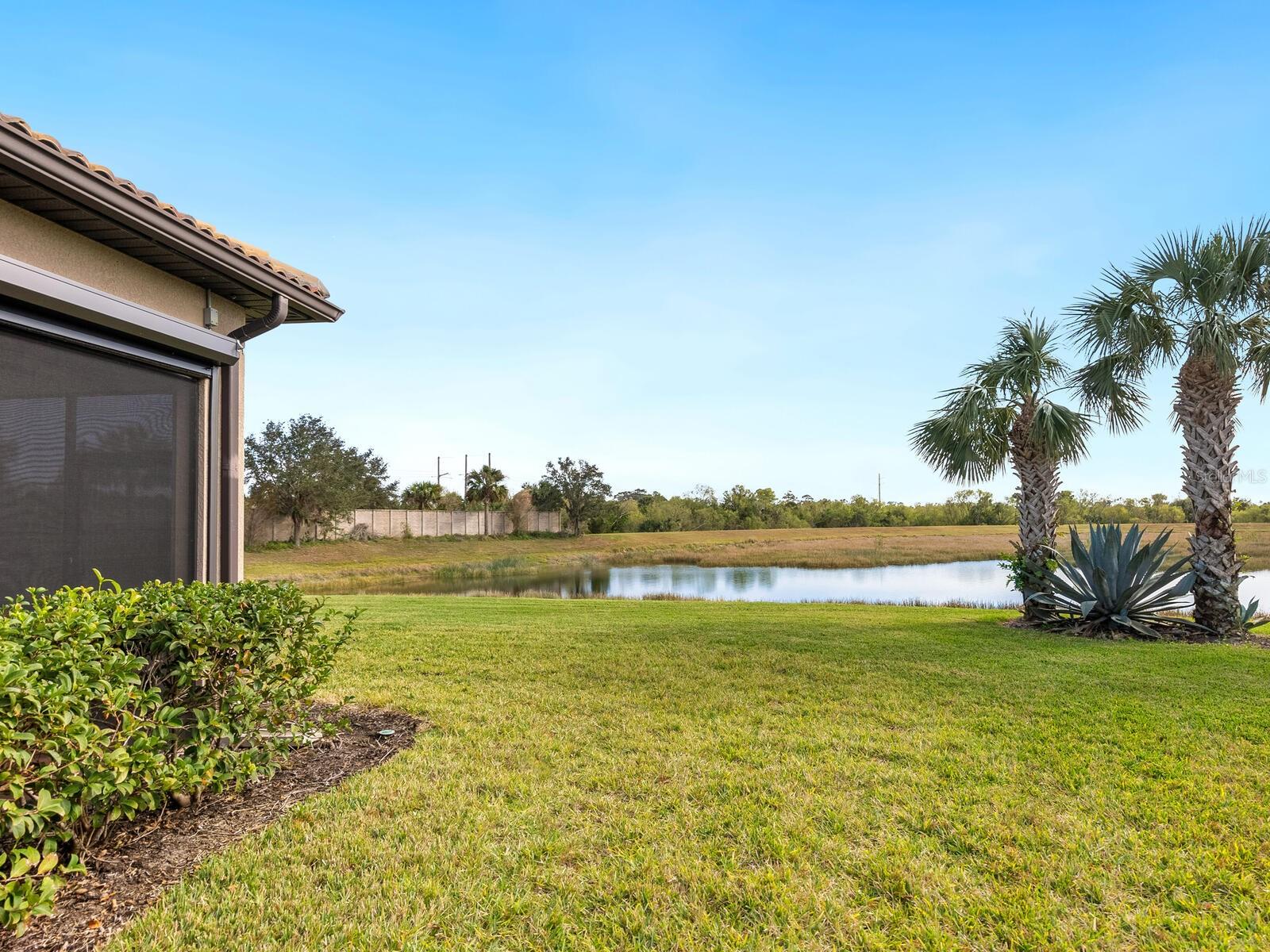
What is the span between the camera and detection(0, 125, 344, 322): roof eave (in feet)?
8.41

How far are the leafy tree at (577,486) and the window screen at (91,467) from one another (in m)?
43.5

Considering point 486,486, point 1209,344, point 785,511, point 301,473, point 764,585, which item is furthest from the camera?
point 785,511

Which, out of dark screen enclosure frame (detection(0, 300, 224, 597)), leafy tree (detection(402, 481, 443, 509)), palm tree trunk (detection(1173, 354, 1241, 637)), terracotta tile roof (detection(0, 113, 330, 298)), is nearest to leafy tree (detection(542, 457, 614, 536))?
leafy tree (detection(402, 481, 443, 509))

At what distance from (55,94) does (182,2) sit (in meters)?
1.70

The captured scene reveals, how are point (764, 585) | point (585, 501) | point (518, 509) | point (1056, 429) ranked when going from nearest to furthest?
1. point (1056, 429)
2. point (764, 585)
3. point (518, 509)
4. point (585, 501)

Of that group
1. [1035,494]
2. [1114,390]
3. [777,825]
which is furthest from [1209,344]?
[777,825]

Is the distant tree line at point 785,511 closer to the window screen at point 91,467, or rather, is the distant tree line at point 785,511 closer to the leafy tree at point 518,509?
the leafy tree at point 518,509

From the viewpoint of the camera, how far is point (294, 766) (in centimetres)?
361

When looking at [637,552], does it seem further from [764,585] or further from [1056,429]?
[1056,429]

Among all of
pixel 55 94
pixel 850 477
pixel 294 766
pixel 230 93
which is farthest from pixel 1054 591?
pixel 850 477

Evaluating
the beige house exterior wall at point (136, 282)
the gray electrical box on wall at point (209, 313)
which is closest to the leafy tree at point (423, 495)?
the beige house exterior wall at point (136, 282)

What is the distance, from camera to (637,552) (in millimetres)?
39656

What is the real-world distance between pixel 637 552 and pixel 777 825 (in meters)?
37.0

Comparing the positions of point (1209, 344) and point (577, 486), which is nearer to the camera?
point (1209, 344)
